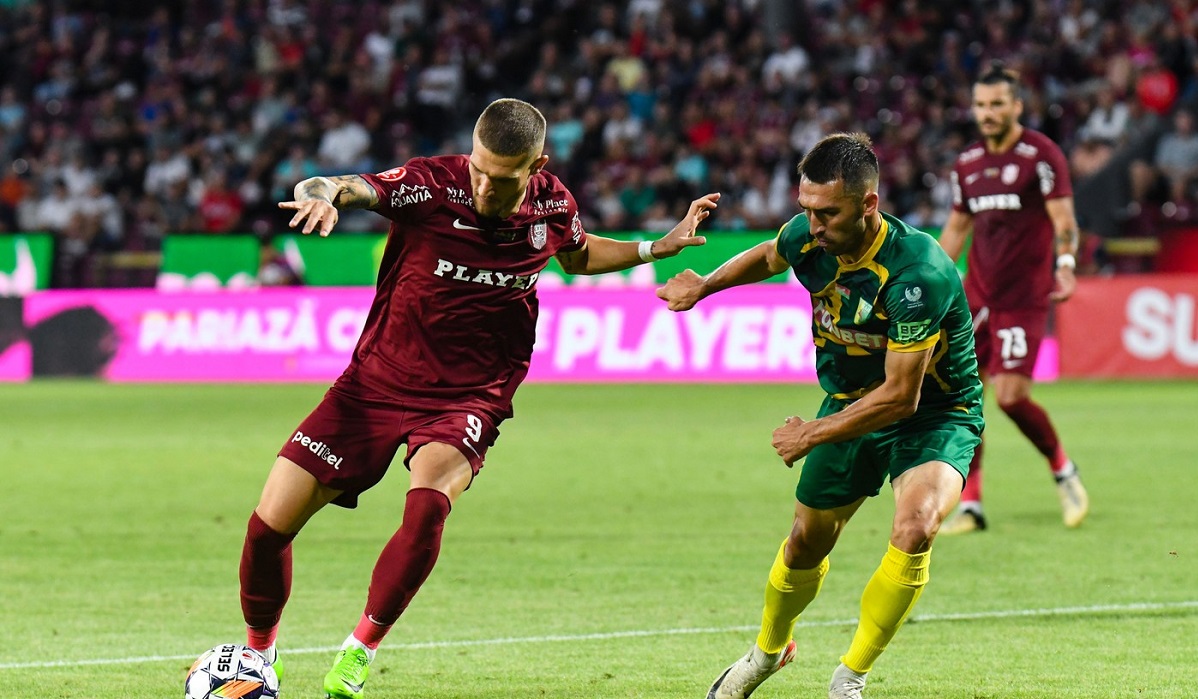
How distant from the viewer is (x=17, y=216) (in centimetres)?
2717

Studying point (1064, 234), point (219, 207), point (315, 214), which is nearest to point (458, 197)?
point (315, 214)

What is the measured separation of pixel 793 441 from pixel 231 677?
197 cm

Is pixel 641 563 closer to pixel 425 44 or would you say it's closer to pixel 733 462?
pixel 733 462

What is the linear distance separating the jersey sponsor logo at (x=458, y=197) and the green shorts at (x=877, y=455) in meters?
1.51

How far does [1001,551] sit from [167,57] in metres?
23.3

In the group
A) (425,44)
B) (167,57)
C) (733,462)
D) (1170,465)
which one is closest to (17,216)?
(167,57)

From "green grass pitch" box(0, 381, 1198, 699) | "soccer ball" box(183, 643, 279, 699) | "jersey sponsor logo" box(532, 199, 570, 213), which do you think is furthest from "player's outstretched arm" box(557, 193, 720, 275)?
"soccer ball" box(183, 643, 279, 699)

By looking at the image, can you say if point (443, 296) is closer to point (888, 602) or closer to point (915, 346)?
point (915, 346)

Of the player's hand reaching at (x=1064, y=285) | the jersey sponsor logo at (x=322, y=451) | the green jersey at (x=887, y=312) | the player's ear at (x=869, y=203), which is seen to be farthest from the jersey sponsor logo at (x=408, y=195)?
the player's hand reaching at (x=1064, y=285)

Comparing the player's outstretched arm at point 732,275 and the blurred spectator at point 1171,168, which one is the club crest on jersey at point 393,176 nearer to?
the player's outstretched arm at point 732,275

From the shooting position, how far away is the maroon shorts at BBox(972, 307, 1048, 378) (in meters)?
10.2

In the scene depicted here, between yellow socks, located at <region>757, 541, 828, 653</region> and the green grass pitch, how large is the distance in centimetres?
22

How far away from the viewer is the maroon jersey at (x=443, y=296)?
6.14 m

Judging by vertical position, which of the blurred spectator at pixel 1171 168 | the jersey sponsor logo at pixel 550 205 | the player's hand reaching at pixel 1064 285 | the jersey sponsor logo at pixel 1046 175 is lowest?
the blurred spectator at pixel 1171 168
